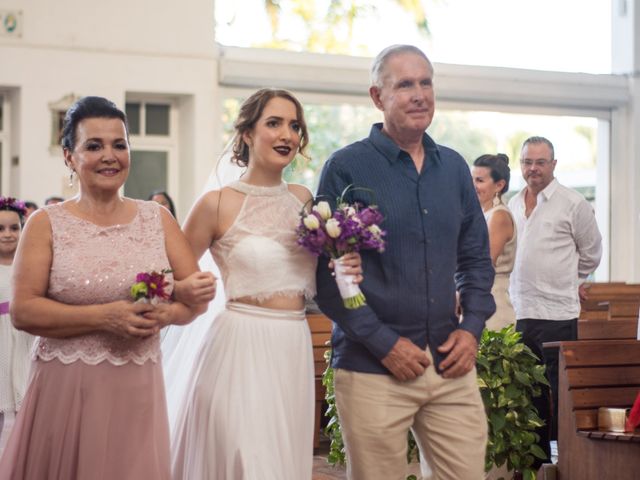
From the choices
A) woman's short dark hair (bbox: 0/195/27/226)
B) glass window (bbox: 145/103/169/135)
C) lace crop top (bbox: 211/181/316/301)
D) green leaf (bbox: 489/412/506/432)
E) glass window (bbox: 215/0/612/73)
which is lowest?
green leaf (bbox: 489/412/506/432)

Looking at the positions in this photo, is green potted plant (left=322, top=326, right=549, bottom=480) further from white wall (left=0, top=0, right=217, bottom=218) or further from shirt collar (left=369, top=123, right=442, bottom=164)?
white wall (left=0, top=0, right=217, bottom=218)

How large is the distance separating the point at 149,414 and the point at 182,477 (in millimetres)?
704

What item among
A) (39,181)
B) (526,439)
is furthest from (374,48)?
(526,439)

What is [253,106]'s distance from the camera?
4105mm

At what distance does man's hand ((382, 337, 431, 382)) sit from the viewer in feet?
11.6

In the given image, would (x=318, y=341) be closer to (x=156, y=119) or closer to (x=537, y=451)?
(x=537, y=451)

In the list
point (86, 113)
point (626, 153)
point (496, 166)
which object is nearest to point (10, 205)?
point (496, 166)

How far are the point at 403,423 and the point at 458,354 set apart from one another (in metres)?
0.29

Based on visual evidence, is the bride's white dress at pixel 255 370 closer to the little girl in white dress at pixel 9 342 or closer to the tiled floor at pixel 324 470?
the tiled floor at pixel 324 470

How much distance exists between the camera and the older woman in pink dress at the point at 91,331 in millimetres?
3309

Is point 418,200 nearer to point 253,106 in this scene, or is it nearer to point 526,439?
point 253,106

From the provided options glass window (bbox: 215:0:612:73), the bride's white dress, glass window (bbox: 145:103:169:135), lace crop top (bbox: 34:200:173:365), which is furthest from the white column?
lace crop top (bbox: 34:200:173:365)

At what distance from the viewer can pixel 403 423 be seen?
3631mm

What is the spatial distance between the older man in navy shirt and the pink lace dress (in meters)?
0.68
